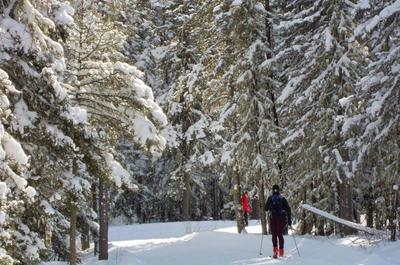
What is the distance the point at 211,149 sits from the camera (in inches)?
1302

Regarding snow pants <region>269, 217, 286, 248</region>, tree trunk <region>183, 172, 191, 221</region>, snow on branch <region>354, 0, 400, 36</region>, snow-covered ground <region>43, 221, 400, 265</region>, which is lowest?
snow-covered ground <region>43, 221, 400, 265</region>

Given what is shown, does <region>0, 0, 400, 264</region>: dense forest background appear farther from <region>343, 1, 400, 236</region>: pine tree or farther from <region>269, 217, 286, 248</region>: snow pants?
<region>269, 217, 286, 248</region>: snow pants

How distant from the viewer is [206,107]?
23.6 meters

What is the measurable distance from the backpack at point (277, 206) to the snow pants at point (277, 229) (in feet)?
0.41

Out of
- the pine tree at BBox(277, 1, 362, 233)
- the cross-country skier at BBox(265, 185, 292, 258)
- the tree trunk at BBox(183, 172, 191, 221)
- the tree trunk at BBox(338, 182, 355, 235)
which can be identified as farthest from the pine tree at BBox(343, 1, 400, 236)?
the tree trunk at BBox(183, 172, 191, 221)

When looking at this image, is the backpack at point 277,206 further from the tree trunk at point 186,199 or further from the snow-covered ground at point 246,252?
the tree trunk at point 186,199

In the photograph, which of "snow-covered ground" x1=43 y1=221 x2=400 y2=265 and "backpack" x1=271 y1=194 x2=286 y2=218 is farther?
"backpack" x1=271 y1=194 x2=286 y2=218

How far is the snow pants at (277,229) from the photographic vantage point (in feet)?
46.2

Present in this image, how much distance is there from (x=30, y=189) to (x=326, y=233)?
1521cm

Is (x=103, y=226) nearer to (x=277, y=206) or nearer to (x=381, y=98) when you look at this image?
(x=277, y=206)

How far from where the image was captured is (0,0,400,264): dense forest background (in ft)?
34.4

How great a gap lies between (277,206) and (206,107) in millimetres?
9751

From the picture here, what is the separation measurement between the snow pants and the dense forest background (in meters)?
3.18


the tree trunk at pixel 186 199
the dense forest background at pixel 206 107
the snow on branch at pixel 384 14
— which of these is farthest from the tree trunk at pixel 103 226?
the tree trunk at pixel 186 199
